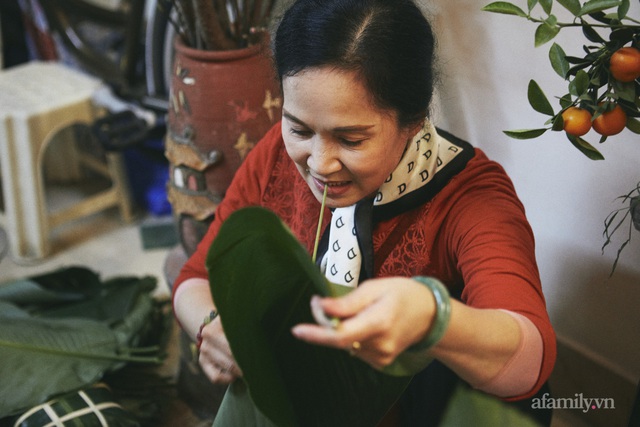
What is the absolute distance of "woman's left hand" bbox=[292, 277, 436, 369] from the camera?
0.64 metres

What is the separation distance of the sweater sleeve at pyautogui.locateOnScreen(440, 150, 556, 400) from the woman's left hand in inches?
9.2

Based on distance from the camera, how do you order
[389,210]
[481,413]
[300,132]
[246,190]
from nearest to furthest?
[481,413], [300,132], [389,210], [246,190]

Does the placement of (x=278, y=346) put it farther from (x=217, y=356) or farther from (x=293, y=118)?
(x=293, y=118)

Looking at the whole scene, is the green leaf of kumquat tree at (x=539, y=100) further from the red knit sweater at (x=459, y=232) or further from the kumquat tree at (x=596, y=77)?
the red knit sweater at (x=459, y=232)

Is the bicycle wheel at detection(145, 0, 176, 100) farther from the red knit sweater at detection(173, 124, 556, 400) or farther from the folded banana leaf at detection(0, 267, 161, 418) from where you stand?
the red knit sweater at detection(173, 124, 556, 400)

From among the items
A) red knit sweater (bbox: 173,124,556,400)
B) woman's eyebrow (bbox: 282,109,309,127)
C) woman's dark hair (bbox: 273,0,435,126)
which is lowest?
red knit sweater (bbox: 173,124,556,400)

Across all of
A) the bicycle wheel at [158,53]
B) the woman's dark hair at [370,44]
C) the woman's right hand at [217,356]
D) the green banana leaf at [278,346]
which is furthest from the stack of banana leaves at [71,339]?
the woman's dark hair at [370,44]

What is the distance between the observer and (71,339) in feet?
5.20

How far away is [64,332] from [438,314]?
1138mm

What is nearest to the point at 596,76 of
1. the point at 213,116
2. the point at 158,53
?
the point at 213,116

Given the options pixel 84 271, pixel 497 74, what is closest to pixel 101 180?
pixel 84 271

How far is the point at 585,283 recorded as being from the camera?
153cm

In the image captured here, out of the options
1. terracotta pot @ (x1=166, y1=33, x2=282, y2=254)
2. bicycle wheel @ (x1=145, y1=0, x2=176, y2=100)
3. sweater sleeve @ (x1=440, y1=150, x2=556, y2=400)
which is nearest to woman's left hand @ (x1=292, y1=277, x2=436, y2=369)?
sweater sleeve @ (x1=440, y1=150, x2=556, y2=400)

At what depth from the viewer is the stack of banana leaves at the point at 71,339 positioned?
56.1 inches
